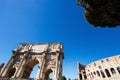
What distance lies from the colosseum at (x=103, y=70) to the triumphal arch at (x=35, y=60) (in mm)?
20747

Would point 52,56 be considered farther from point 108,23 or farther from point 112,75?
point 112,75

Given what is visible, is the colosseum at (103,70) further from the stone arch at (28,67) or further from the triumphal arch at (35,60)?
the stone arch at (28,67)

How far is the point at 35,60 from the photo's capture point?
93.8ft

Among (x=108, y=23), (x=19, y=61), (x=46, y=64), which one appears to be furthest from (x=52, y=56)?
(x=108, y=23)

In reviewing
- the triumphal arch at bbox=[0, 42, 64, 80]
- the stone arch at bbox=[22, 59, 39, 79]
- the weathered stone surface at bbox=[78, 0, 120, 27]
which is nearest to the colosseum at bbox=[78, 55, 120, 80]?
the triumphal arch at bbox=[0, 42, 64, 80]

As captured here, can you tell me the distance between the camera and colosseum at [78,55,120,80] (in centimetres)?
3650

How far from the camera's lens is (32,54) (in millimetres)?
29078

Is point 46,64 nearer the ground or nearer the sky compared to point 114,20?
nearer the sky

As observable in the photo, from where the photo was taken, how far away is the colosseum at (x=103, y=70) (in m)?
36.5

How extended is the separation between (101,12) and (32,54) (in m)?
24.0

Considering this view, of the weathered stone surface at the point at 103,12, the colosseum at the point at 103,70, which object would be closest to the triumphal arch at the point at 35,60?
the weathered stone surface at the point at 103,12

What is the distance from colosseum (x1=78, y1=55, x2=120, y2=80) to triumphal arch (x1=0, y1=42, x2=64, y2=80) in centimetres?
2075

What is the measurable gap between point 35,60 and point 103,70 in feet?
88.7

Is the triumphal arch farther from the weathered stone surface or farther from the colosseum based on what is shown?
the colosseum
